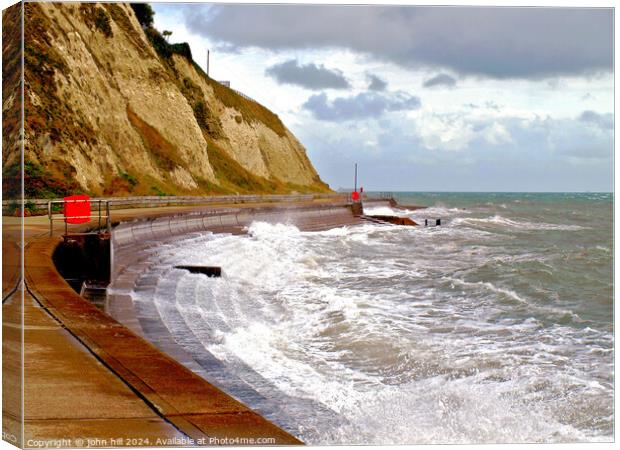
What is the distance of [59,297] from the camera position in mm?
8734

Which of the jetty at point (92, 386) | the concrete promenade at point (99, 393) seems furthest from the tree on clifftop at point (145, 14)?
the concrete promenade at point (99, 393)

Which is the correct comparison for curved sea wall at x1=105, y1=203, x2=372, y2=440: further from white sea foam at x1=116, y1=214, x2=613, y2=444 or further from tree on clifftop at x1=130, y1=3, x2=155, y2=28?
tree on clifftop at x1=130, y1=3, x2=155, y2=28

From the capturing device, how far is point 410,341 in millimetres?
11523

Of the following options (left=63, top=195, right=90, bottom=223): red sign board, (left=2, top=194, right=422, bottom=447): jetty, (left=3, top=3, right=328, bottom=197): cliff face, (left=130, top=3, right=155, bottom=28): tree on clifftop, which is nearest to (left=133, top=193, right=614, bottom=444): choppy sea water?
(left=2, top=194, right=422, bottom=447): jetty

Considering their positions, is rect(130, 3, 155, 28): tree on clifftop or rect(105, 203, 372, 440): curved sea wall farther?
rect(130, 3, 155, 28): tree on clifftop

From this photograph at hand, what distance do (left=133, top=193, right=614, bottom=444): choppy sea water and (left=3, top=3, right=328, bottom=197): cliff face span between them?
457 centimetres

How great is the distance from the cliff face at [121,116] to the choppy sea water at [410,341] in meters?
4.57

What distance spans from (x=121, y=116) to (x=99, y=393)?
39848 millimetres

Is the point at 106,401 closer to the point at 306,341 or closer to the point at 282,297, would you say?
the point at 306,341

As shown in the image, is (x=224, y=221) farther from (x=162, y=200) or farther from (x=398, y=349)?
(x=398, y=349)

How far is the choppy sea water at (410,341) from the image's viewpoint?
7543mm

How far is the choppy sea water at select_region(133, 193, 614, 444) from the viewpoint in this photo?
7543 mm

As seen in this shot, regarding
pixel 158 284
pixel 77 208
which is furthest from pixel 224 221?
pixel 77 208

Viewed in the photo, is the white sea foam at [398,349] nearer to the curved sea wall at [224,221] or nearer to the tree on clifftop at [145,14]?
the curved sea wall at [224,221]
